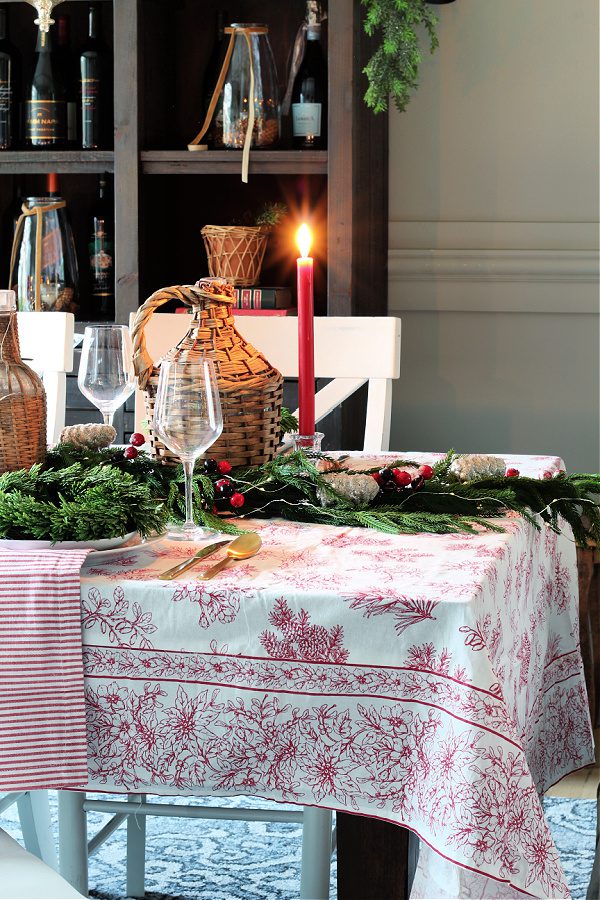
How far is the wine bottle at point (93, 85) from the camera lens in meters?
2.44

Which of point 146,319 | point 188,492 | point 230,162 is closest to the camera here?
point 188,492

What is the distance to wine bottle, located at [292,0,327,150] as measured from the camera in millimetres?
2359

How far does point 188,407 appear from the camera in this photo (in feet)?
3.07

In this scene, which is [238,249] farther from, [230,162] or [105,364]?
[105,364]

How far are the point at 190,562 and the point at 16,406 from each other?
0.82 ft

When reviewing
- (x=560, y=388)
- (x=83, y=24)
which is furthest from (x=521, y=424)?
(x=83, y=24)

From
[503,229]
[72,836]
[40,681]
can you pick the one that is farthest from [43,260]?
[40,681]

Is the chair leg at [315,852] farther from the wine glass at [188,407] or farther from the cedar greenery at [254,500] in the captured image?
the wine glass at [188,407]

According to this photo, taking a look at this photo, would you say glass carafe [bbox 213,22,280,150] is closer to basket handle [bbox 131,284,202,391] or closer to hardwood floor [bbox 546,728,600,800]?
basket handle [bbox 131,284,202,391]

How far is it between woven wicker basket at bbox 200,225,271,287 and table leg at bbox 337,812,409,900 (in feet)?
5.33

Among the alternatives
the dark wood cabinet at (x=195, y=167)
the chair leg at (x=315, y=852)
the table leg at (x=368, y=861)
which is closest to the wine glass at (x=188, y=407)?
the table leg at (x=368, y=861)

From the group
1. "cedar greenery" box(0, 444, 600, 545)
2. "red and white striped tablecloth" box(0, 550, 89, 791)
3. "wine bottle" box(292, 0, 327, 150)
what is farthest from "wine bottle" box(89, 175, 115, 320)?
"red and white striped tablecloth" box(0, 550, 89, 791)

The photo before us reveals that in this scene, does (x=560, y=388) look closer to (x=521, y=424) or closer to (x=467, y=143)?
(x=521, y=424)

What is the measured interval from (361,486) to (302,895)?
1.78 ft
